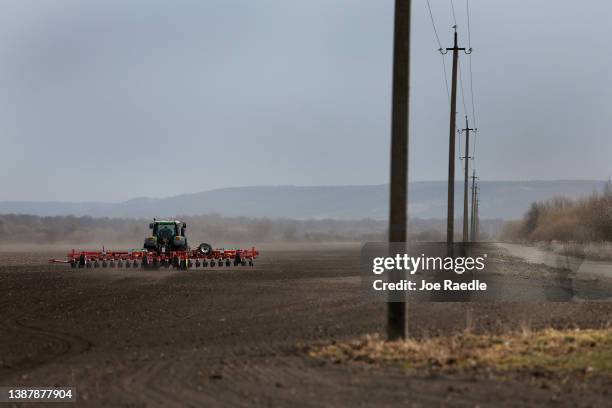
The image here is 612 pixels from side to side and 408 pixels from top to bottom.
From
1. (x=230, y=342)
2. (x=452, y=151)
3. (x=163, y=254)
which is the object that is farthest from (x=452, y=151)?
(x=230, y=342)

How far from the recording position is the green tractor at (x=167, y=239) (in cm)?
5522

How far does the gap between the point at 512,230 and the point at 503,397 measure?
588ft

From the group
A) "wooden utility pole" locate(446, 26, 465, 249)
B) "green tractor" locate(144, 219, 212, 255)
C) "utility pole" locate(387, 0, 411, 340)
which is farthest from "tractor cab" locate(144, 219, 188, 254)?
"utility pole" locate(387, 0, 411, 340)

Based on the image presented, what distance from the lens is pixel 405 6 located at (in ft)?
59.4

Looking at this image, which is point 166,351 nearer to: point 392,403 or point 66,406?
point 66,406

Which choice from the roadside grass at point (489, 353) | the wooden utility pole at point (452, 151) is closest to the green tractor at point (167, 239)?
the wooden utility pole at point (452, 151)

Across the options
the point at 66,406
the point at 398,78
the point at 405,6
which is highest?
the point at 405,6

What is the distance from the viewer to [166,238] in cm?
5606

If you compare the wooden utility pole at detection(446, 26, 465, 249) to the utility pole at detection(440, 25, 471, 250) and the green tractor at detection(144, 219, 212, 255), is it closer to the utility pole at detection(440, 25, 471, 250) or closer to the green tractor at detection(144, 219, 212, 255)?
the utility pole at detection(440, 25, 471, 250)

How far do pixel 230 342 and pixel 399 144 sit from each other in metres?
5.12

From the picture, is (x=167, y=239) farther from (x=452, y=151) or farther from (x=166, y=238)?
(x=452, y=151)

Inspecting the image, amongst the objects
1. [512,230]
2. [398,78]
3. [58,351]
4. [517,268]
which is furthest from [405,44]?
[512,230]

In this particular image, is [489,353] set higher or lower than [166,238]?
lower

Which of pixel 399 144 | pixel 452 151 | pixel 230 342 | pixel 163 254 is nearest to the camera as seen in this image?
pixel 399 144
